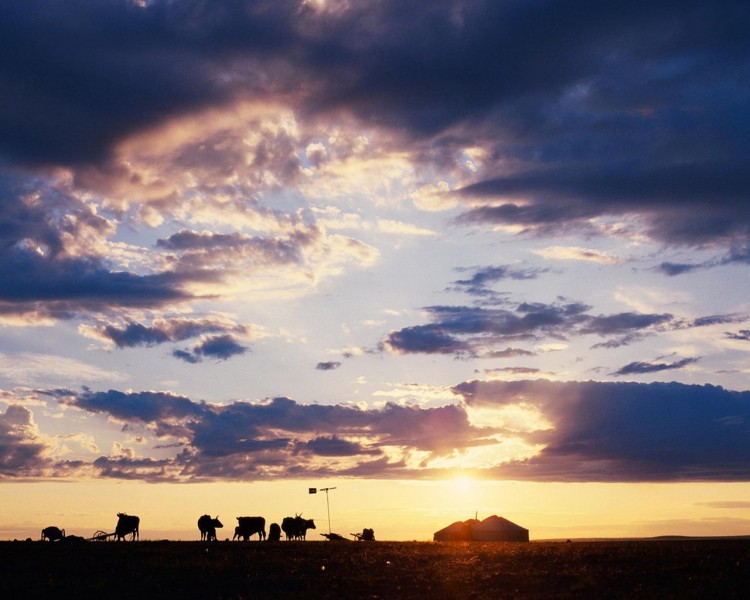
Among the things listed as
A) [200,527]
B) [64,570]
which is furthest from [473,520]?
[64,570]

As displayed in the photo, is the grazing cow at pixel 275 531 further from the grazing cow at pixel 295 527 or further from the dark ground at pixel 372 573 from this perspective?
the dark ground at pixel 372 573

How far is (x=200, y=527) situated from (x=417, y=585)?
1991 inches

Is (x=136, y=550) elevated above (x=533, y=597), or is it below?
above

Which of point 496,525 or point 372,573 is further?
point 496,525

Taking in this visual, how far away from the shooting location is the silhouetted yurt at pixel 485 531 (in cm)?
13462

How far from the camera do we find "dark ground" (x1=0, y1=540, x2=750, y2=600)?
38.3m

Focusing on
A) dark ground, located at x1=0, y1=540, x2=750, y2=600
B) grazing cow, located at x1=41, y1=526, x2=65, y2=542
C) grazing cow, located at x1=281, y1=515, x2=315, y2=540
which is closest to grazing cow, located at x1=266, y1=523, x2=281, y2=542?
grazing cow, located at x1=281, y1=515, x2=315, y2=540

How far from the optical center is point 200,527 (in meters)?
86.4

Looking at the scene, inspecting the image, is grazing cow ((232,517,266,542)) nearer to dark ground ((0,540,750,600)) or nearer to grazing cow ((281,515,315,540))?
grazing cow ((281,515,315,540))

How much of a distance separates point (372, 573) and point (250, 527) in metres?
44.8

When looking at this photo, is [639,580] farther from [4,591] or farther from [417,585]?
[4,591]

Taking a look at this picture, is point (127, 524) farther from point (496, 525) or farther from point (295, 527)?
point (496, 525)

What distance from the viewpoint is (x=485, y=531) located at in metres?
141

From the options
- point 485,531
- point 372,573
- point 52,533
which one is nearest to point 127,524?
point 52,533
